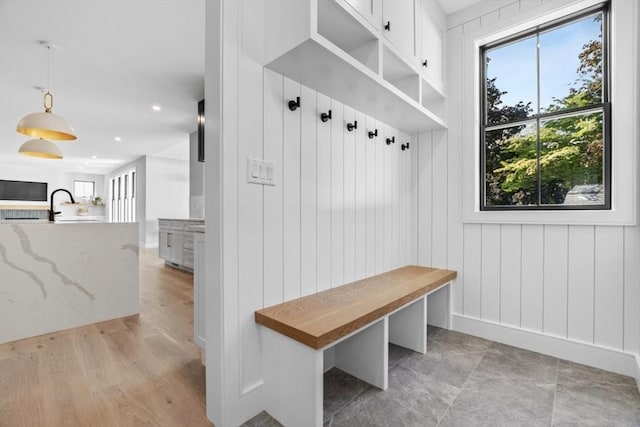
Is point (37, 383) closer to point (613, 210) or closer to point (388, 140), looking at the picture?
point (388, 140)

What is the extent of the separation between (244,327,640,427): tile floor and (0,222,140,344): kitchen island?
2227 mm

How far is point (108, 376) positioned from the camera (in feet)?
5.83

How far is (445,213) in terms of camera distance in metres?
2.57

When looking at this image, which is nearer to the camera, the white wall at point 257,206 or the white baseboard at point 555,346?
the white wall at point 257,206

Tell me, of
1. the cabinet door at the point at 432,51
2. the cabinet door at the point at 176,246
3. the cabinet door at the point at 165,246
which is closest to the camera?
the cabinet door at the point at 432,51

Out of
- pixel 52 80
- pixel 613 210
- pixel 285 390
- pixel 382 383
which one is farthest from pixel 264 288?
pixel 52 80

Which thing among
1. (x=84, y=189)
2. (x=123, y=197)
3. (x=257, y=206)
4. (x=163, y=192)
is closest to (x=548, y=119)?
(x=257, y=206)

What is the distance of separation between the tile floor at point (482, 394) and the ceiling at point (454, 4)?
9.05 feet

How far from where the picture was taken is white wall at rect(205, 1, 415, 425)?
132 cm

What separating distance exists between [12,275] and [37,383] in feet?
3.90

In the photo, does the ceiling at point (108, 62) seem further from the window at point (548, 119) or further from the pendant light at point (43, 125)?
the window at point (548, 119)

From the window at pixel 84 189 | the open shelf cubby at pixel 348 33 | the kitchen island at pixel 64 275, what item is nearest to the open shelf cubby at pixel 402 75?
the open shelf cubby at pixel 348 33

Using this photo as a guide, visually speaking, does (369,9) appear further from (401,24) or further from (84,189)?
(84,189)

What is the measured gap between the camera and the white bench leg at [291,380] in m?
1.22
